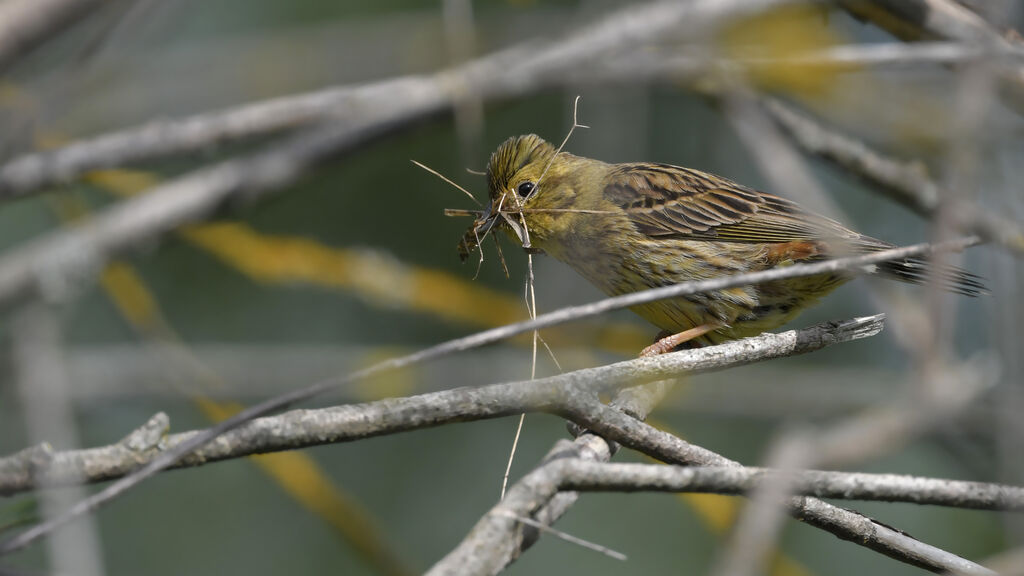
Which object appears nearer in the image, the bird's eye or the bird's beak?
the bird's beak

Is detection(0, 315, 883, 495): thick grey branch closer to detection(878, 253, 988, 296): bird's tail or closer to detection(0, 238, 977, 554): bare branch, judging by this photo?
detection(0, 238, 977, 554): bare branch

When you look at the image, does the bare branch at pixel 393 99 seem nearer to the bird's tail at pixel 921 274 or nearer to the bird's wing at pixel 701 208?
the bird's wing at pixel 701 208

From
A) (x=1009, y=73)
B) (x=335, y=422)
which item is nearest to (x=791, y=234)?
(x=1009, y=73)

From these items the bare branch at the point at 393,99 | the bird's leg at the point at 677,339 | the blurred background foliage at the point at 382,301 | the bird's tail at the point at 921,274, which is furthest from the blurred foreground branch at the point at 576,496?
the bare branch at the point at 393,99

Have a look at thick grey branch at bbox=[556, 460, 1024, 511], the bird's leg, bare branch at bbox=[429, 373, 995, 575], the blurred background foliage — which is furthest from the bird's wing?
thick grey branch at bbox=[556, 460, 1024, 511]

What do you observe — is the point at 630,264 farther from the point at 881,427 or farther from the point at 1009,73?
the point at 881,427

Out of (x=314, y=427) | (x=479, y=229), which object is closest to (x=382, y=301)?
(x=479, y=229)

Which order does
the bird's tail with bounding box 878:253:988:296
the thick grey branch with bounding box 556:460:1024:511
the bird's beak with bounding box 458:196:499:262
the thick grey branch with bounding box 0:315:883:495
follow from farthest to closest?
the bird's beak with bounding box 458:196:499:262 → the bird's tail with bounding box 878:253:988:296 → the thick grey branch with bounding box 0:315:883:495 → the thick grey branch with bounding box 556:460:1024:511
